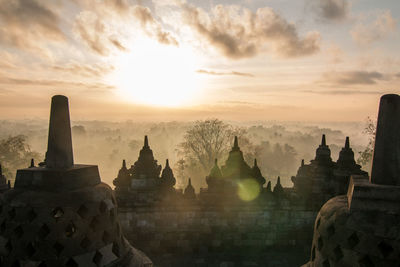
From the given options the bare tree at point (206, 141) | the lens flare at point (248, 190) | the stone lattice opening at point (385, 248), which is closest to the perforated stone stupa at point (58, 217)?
the stone lattice opening at point (385, 248)

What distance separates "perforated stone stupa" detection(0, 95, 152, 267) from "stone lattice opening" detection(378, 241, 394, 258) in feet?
13.8

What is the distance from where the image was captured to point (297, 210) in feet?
31.6

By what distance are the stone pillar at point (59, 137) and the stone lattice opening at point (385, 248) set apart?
5.23 metres

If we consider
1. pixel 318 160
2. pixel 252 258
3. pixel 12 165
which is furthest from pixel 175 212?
pixel 12 165

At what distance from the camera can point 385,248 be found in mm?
3533

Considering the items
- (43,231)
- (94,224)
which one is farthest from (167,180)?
(43,231)

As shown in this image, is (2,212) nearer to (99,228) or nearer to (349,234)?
(99,228)

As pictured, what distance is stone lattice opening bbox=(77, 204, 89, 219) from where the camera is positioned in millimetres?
4354

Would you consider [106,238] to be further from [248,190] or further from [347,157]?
[347,157]

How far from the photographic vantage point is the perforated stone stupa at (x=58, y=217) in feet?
13.8

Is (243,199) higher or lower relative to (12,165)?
higher

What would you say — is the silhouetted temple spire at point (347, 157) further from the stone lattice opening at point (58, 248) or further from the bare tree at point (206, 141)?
Answer: the bare tree at point (206, 141)

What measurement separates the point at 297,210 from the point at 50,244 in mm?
8267

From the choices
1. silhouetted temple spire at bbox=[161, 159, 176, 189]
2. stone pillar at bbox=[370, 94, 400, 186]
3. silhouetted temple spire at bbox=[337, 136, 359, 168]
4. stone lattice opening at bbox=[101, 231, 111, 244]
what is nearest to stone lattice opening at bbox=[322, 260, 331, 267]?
stone pillar at bbox=[370, 94, 400, 186]
